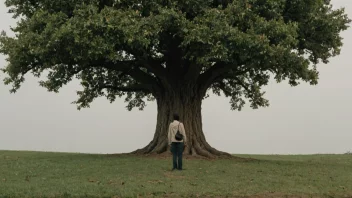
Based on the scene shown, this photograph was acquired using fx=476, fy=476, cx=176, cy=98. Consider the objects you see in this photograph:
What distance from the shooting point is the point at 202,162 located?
79.5 ft

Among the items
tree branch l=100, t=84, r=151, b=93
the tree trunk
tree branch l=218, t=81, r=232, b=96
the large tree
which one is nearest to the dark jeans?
the large tree

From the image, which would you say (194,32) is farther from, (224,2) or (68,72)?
(68,72)

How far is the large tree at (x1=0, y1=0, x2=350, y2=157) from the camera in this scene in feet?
74.9

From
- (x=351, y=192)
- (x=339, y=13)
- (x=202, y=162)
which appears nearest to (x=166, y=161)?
(x=202, y=162)

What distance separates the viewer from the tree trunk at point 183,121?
92.8 ft

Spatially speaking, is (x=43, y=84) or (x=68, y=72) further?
(x=43, y=84)

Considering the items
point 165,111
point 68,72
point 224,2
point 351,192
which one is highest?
point 224,2

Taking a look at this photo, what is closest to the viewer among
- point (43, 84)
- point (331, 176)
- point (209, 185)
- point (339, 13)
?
point (209, 185)

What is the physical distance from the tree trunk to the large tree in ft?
0.20

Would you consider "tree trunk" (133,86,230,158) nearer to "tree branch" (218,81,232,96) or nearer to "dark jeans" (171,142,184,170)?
"tree branch" (218,81,232,96)

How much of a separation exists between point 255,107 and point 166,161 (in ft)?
47.1

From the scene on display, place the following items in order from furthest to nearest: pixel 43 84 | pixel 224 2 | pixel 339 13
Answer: pixel 43 84 → pixel 339 13 → pixel 224 2

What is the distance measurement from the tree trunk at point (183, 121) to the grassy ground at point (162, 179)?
3.38m

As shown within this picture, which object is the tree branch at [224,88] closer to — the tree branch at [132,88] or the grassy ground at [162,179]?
the tree branch at [132,88]
